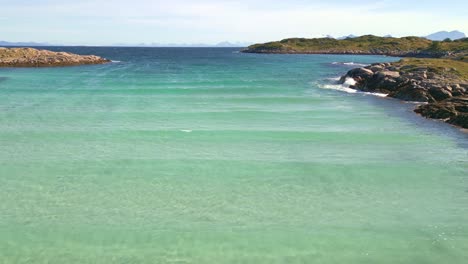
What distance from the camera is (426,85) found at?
2288 inches

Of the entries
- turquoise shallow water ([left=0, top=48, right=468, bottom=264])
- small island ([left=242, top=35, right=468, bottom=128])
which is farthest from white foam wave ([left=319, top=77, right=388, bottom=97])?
turquoise shallow water ([left=0, top=48, right=468, bottom=264])

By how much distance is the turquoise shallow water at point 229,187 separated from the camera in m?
17.7

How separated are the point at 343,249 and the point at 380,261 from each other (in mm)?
1409

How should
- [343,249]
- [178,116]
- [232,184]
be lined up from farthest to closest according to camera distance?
1. [178,116]
2. [232,184]
3. [343,249]

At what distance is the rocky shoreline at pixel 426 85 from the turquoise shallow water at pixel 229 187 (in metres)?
2.72

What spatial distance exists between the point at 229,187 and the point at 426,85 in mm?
42145

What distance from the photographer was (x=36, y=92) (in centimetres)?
6306

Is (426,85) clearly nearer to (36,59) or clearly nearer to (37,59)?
(36,59)

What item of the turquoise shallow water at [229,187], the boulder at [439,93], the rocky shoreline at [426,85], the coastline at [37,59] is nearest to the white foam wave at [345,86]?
the rocky shoreline at [426,85]

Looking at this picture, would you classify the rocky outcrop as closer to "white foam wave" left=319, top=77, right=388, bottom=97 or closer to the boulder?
"white foam wave" left=319, top=77, right=388, bottom=97

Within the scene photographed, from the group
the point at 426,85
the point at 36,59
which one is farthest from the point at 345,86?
the point at 36,59

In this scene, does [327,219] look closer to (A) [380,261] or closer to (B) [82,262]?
(A) [380,261]

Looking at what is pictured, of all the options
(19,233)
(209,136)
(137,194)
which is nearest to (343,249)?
(137,194)

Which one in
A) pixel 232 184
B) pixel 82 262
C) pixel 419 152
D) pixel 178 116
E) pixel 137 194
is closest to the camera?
pixel 82 262
